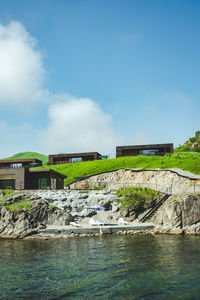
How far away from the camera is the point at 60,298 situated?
10859 millimetres

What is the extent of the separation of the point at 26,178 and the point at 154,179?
2451 centimetres

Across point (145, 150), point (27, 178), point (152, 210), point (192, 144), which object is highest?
point (192, 144)

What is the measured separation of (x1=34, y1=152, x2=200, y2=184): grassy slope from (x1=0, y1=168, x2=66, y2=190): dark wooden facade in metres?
17.8

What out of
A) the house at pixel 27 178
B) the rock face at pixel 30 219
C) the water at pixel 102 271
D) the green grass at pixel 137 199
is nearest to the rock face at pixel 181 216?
the green grass at pixel 137 199

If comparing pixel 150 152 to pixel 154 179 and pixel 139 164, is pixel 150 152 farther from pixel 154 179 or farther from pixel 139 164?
pixel 154 179

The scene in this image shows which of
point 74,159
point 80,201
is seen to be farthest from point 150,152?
point 80,201

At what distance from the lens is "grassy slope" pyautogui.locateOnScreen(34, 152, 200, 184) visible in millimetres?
54438

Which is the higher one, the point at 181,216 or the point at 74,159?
the point at 74,159

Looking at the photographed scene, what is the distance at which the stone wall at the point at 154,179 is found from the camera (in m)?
42.9

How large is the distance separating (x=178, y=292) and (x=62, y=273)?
6.40 meters

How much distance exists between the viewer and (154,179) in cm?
5103

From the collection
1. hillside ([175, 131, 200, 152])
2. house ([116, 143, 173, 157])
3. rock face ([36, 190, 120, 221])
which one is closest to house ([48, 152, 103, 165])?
house ([116, 143, 173, 157])

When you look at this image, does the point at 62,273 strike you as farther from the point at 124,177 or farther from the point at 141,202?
the point at 124,177

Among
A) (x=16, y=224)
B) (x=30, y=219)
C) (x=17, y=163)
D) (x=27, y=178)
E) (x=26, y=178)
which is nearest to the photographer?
(x=16, y=224)
